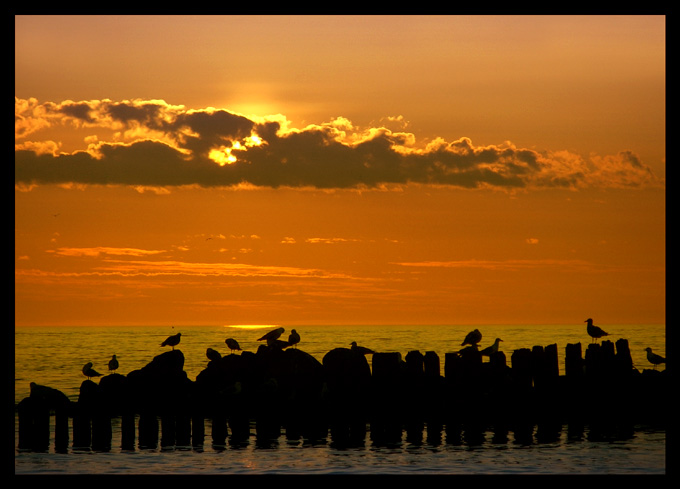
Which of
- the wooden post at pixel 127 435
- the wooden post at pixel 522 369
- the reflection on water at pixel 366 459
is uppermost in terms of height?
the wooden post at pixel 522 369

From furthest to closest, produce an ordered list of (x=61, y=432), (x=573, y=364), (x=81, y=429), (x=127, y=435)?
(x=573, y=364) < (x=81, y=429) < (x=127, y=435) < (x=61, y=432)

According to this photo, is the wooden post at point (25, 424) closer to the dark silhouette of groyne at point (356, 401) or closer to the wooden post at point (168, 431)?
the dark silhouette of groyne at point (356, 401)

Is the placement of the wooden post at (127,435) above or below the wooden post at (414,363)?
below

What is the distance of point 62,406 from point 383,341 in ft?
214

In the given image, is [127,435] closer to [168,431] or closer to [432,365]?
[168,431]

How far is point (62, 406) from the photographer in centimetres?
2323

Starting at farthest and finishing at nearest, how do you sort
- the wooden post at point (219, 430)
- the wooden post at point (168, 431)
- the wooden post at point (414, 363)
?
the wooden post at point (414, 363) < the wooden post at point (219, 430) < the wooden post at point (168, 431)

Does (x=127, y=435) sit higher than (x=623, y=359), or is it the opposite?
(x=623, y=359)

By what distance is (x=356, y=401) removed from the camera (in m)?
26.0

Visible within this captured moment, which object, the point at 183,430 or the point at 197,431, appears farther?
the point at 183,430

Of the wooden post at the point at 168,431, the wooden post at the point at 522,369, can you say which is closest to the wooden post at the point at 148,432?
the wooden post at the point at 168,431

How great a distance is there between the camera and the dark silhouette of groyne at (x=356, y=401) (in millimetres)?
23812

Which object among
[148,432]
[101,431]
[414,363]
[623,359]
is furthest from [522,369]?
[101,431]
